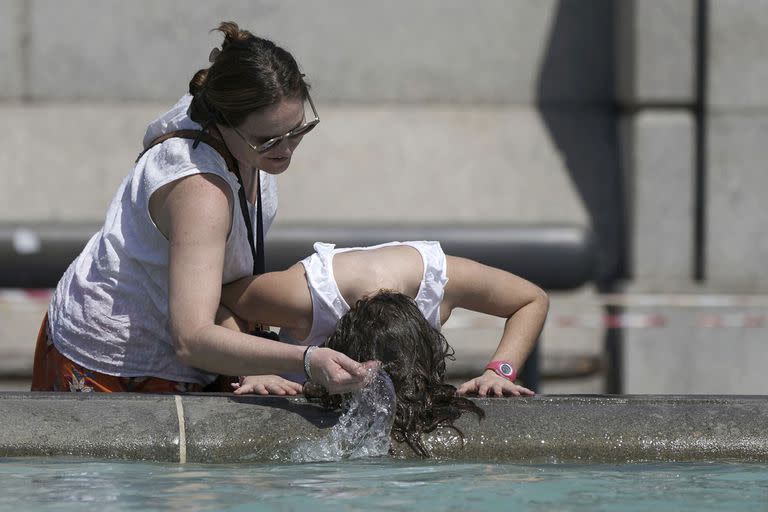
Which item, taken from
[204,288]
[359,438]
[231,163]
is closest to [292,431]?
[359,438]

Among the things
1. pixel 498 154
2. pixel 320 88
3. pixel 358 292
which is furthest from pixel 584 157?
pixel 358 292

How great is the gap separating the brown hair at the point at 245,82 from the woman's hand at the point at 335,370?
63 centimetres

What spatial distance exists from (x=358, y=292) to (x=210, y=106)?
0.59 metres

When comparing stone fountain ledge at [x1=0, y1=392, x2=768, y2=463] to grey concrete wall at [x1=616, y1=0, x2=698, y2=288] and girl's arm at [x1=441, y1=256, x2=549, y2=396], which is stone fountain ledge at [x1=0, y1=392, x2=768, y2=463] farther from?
grey concrete wall at [x1=616, y1=0, x2=698, y2=288]

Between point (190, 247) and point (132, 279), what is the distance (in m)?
0.32

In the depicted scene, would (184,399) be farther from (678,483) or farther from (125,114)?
(125,114)

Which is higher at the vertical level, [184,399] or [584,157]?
[584,157]

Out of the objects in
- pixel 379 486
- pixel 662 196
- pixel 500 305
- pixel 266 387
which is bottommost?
pixel 379 486

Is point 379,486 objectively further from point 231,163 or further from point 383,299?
point 231,163

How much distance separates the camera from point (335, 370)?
308 cm

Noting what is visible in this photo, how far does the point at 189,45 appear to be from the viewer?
8.48 meters

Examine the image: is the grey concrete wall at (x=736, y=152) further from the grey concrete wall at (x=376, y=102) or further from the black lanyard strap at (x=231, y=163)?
the black lanyard strap at (x=231, y=163)

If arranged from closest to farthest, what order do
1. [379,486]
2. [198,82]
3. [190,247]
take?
[379,486] → [190,247] → [198,82]

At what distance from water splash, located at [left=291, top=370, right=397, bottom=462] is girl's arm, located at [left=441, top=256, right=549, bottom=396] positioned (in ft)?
1.13
